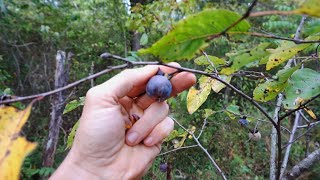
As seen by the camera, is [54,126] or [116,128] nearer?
[116,128]

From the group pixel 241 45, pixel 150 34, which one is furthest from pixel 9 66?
pixel 241 45

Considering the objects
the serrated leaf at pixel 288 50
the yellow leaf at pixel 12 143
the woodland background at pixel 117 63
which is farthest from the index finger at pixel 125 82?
the woodland background at pixel 117 63

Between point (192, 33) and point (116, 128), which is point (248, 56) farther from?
point (116, 128)

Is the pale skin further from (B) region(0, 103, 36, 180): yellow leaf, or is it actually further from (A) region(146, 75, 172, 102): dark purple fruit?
(B) region(0, 103, 36, 180): yellow leaf

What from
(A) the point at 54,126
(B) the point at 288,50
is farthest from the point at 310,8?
(A) the point at 54,126

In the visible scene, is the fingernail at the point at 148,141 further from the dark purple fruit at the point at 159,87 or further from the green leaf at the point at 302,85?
the green leaf at the point at 302,85

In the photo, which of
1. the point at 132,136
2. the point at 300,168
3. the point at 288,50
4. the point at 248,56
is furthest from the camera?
the point at 300,168
